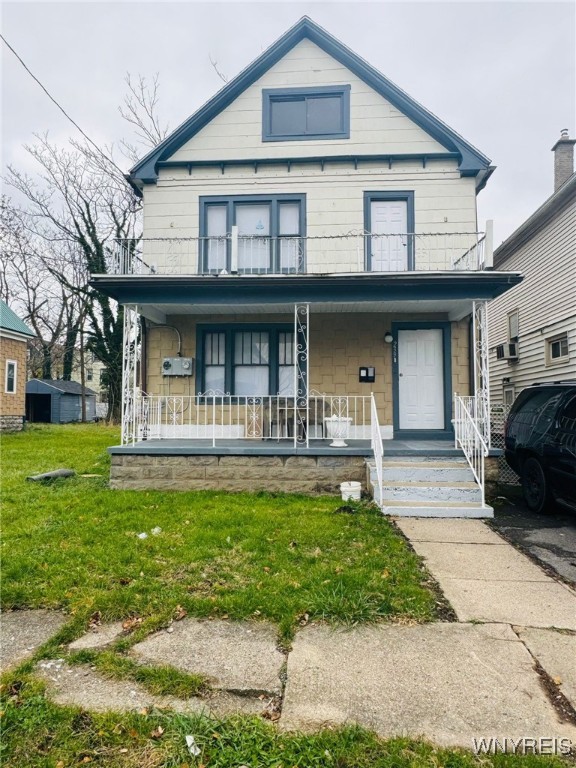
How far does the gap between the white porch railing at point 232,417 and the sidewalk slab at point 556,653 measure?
5.29 m

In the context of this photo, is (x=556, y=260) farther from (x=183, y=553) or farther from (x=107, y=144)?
(x=107, y=144)

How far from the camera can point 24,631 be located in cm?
296

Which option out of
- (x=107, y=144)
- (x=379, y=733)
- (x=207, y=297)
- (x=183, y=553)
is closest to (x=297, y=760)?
(x=379, y=733)

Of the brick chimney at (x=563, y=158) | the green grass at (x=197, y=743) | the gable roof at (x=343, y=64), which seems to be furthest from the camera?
the brick chimney at (x=563, y=158)

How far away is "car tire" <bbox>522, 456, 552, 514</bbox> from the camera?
20.0 ft

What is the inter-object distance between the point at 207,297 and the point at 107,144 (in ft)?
54.5

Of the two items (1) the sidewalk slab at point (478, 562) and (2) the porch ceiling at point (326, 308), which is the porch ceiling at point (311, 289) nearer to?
(2) the porch ceiling at point (326, 308)

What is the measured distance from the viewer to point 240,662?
8.42 feet

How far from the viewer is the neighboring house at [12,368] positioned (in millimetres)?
15750

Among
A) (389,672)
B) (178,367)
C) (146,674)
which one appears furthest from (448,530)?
(178,367)

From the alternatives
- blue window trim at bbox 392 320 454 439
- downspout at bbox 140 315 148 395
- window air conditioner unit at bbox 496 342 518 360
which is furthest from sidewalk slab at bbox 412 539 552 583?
window air conditioner unit at bbox 496 342 518 360

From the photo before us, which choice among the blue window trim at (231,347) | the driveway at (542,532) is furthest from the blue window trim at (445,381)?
the blue window trim at (231,347)

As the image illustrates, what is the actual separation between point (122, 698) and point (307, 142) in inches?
389

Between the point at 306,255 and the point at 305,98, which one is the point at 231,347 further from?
the point at 305,98
